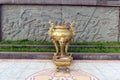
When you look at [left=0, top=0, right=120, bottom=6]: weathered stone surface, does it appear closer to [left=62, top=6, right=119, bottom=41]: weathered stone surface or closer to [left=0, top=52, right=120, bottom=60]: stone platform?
[left=62, top=6, right=119, bottom=41]: weathered stone surface

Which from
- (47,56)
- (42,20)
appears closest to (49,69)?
(47,56)

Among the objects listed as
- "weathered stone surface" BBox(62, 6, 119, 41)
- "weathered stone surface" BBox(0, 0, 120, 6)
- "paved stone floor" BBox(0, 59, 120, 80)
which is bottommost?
"paved stone floor" BBox(0, 59, 120, 80)

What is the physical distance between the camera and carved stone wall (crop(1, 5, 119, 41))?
24.7 ft

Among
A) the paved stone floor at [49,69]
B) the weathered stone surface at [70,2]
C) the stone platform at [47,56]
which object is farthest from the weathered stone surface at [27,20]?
the paved stone floor at [49,69]

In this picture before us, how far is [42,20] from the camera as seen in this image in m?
7.55

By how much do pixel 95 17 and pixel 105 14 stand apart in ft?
1.14

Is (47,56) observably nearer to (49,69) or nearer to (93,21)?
(49,69)

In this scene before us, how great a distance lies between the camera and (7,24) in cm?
756

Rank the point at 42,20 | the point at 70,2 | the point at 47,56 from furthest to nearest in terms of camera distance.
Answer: the point at 42,20 < the point at 70,2 < the point at 47,56

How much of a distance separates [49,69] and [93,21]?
3231 millimetres

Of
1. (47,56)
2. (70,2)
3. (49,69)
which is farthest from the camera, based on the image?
(70,2)

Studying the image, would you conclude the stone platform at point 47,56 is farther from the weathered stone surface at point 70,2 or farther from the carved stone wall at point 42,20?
the weathered stone surface at point 70,2

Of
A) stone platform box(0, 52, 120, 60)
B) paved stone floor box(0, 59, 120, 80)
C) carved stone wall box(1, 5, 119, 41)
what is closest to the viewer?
paved stone floor box(0, 59, 120, 80)

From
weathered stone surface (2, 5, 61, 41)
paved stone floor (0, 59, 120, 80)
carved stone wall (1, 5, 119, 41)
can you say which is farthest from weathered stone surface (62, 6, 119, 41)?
paved stone floor (0, 59, 120, 80)
